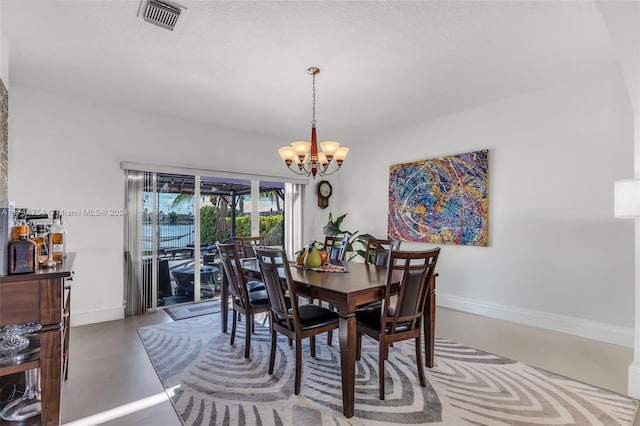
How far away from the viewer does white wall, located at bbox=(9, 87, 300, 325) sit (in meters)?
3.49

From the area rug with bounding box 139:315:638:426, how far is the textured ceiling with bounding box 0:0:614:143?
2.66 meters

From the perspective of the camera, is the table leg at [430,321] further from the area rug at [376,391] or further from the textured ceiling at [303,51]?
the textured ceiling at [303,51]

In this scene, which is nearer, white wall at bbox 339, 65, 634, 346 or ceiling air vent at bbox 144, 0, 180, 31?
ceiling air vent at bbox 144, 0, 180, 31

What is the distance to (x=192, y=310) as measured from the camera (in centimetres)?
428

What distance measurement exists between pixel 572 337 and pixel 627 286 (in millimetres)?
716

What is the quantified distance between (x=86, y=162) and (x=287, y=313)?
3.26 meters

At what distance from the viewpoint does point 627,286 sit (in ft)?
10.1

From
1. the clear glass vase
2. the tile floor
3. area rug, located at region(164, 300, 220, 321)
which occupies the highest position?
the clear glass vase

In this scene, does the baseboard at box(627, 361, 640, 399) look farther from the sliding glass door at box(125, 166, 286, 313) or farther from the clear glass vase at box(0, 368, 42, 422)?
the sliding glass door at box(125, 166, 286, 313)

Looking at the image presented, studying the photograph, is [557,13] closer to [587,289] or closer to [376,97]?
[376,97]

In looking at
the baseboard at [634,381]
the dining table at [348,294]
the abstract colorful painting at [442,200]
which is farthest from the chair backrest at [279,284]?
the abstract colorful painting at [442,200]

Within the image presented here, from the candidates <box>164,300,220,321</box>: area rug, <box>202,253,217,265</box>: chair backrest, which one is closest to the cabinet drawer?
<box>164,300,220,321</box>: area rug

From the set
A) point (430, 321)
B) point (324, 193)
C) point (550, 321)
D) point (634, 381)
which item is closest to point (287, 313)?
point (430, 321)

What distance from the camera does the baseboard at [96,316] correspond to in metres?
3.70
